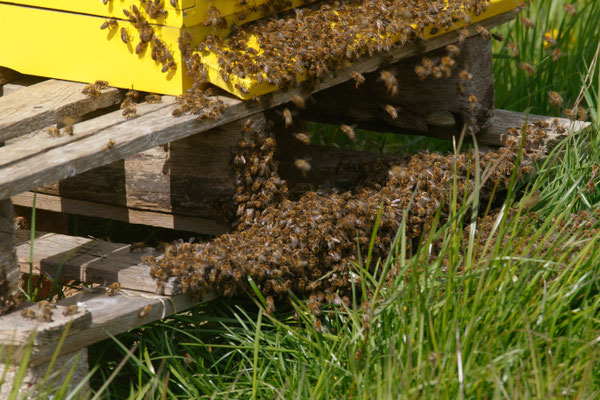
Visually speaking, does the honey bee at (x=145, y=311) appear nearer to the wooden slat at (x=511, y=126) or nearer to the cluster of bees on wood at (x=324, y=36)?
the cluster of bees on wood at (x=324, y=36)

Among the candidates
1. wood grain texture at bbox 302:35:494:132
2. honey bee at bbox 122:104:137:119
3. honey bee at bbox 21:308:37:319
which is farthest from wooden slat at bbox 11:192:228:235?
wood grain texture at bbox 302:35:494:132

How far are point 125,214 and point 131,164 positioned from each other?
1.01 feet

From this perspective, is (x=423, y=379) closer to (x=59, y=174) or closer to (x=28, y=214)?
(x=59, y=174)

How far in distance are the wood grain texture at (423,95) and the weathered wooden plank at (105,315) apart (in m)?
1.84

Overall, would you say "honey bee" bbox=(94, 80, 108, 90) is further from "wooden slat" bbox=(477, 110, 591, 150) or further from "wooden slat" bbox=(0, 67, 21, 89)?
"wooden slat" bbox=(477, 110, 591, 150)

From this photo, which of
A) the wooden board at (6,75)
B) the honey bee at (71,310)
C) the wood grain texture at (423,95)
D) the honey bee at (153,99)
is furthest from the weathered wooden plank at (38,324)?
the wood grain texture at (423,95)

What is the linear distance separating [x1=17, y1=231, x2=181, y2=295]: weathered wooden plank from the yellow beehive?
0.69m

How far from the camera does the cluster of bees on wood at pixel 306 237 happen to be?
128 inches

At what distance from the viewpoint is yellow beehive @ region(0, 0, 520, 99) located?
134 inches

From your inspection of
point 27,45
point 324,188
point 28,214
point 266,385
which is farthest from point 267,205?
point 28,214

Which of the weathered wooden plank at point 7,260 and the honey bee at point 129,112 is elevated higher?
the honey bee at point 129,112

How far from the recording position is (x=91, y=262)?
3.35 meters

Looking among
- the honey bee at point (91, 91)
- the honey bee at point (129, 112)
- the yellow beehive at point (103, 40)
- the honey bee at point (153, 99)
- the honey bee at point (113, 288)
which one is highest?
the yellow beehive at point (103, 40)

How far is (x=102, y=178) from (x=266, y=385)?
1468 mm
